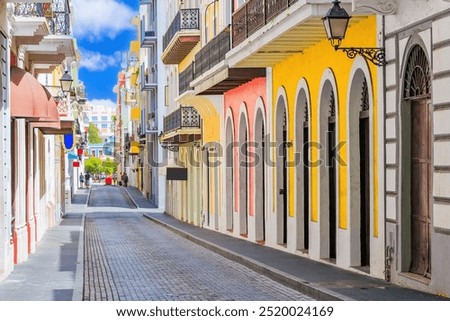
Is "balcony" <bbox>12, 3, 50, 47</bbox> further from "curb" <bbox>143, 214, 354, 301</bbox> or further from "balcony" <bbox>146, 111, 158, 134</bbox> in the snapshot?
"balcony" <bbox>146, 111, 158, 134</bbox>

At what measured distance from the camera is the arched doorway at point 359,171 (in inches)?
676

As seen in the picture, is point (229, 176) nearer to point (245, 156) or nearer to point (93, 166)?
point (245, 156)

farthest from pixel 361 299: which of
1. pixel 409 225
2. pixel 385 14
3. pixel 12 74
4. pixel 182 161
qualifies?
pixel 182 161

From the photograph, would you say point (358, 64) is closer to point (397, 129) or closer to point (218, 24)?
point (397, 129)

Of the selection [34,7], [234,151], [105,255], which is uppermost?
[34,7]

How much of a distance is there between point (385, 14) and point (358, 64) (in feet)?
6.92

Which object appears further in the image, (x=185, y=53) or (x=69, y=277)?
(x=185, y=53)

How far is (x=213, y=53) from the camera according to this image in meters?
28.3

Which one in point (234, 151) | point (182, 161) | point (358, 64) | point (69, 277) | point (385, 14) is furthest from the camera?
point (182, 161)

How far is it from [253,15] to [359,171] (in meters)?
5.31

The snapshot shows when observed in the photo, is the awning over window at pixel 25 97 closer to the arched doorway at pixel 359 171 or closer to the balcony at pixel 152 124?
the arched doorway at pixel 359 171

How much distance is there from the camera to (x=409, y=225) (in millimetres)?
14578

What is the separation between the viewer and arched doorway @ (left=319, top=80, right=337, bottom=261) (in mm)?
19266

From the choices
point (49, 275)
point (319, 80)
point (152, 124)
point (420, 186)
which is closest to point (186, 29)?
point (319, 80)
